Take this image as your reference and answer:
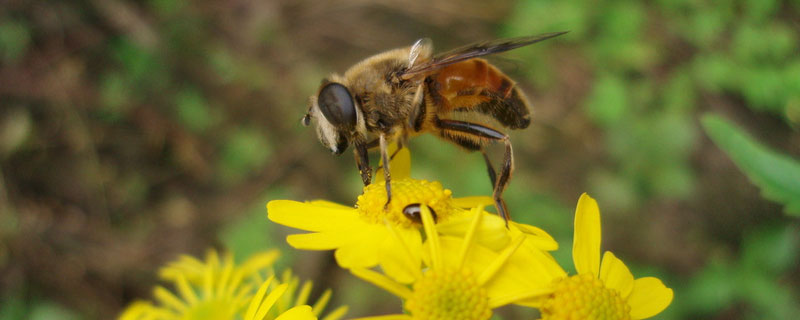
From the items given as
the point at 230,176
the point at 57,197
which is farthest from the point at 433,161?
the point at 57,197

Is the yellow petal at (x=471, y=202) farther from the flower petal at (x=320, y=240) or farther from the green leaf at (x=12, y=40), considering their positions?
the green leaf at (x=12, y=40)

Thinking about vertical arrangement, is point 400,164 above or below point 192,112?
below

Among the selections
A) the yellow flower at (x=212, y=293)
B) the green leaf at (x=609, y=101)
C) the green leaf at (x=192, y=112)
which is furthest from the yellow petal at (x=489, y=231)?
the green leaf at (x=192, y=112)

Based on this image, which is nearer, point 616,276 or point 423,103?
point 616,276

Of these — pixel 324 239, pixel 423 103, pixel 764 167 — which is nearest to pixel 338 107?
pixel 423 103

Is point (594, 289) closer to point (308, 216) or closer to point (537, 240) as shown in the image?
point (537, 240)

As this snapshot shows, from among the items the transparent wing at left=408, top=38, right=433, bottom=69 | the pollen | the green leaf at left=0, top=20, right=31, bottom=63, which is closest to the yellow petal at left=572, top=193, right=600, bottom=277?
the pollen
